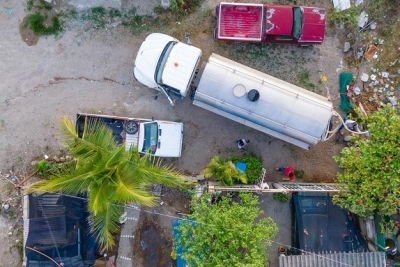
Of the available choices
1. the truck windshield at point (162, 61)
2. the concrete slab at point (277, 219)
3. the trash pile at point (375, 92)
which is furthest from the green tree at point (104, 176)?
the trash pile at point (375, 92)

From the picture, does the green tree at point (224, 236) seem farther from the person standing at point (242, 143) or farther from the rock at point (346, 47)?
the rock at point (346, 47)

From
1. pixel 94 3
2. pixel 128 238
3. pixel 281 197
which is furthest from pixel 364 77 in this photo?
pixel 128 238

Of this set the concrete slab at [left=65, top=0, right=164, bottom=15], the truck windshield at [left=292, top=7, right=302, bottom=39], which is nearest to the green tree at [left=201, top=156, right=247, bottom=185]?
the truck windshield at [left=292, top=7, right=302, bottom=39]

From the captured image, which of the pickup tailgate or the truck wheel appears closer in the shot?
the truck wheel

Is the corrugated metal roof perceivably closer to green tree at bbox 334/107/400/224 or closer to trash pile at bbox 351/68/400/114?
green tree at bbox 334/107/400/224

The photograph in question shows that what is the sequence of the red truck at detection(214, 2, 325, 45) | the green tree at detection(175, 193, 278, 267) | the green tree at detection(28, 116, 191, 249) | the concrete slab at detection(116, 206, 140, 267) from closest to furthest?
1. the green tree at detection(28, 116, 191, 249)
2. the green tree at detection(175, 193, 278, 267)
3. the red truck at detection(214, 2, 325, 45)
4. the concrete slab at detection(116, 206, 140, 267)

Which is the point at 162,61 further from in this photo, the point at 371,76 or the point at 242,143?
the point at 371,76

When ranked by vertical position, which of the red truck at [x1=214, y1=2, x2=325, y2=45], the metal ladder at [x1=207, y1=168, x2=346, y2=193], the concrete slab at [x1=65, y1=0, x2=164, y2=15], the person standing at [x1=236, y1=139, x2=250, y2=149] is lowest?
the metal ladder at [x1=207, y1=168, x2=346, y2=193]
